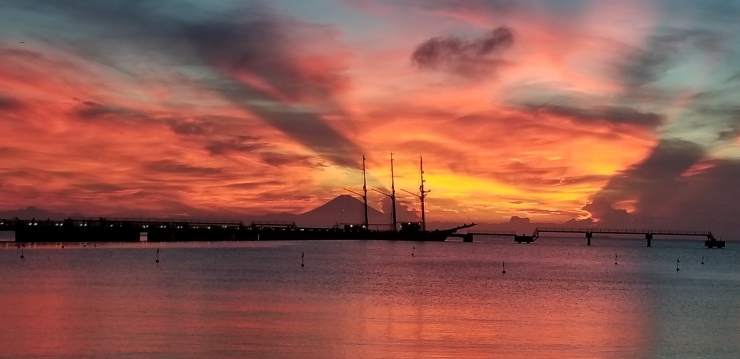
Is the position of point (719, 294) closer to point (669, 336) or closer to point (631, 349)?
point (669, 336)

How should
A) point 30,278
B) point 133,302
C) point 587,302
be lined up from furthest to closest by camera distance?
point 30,278
point 587,302
point 133,302

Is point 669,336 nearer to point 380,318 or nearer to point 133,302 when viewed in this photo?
point 380,318

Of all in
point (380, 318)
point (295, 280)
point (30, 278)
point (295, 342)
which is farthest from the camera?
point (295, 280)

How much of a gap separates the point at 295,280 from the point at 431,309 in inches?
1065

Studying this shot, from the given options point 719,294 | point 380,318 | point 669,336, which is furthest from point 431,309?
point 719,294

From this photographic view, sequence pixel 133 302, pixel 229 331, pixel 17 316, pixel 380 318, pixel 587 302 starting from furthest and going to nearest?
pixel 587 302 < pixel 133 302 < pixel 380 318 < pixel 17 316 < pixel 229 331

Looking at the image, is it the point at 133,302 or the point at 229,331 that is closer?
the point at 229,331

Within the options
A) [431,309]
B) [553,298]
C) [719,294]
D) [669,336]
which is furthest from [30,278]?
[719,294]

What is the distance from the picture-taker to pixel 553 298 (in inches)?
2505

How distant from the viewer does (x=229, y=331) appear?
125 feet

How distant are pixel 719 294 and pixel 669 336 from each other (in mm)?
36201

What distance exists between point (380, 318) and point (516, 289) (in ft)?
96.4

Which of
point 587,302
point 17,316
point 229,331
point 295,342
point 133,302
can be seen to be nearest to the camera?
point 295,342

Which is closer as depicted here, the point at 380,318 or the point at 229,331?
the point at 229,331
